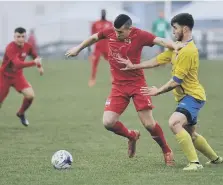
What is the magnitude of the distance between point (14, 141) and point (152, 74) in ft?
56.1

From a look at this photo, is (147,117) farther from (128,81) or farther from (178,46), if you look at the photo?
(178,46)

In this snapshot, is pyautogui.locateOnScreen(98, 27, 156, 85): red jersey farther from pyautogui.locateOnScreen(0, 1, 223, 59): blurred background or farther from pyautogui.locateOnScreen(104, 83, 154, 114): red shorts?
pyautogui.locateOnScreen(0, 1, 223, 59): blurred background

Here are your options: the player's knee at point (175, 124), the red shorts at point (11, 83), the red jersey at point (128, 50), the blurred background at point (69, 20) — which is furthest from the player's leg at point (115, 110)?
the blurred background at point (69, 20)

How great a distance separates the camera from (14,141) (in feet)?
40.4

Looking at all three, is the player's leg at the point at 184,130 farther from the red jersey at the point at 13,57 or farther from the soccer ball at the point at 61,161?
the red jersey at the point at 13,57

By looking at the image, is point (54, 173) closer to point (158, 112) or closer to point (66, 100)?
point (158, 112)

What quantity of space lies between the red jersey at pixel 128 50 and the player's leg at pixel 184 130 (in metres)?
1.00

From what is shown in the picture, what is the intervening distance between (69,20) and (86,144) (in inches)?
1566

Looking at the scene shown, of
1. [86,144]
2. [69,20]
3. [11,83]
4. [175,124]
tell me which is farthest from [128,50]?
[69,20]

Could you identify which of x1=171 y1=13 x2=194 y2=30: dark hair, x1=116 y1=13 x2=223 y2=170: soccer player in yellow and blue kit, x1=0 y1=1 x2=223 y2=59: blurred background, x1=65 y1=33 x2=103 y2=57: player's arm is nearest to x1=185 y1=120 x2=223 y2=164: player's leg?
x1=116 y1=13 x2=223 y2=170: soccer player in yellow and blue kit

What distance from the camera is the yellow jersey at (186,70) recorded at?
30.1 ft

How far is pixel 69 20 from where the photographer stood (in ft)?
168

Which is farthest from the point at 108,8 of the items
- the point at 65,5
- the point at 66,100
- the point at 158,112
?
the point at 158,112

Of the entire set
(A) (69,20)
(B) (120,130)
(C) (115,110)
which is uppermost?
(C) (115,110)
